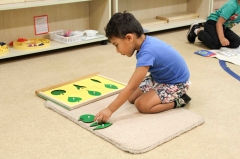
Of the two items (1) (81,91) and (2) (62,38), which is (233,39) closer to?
(2) (62,38)

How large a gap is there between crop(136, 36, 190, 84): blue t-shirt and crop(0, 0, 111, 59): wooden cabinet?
1051 millimetres

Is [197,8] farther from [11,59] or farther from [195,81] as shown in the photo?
[11,59]

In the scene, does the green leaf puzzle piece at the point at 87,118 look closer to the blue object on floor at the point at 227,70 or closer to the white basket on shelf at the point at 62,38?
the blue object on floor at the point at 227,70

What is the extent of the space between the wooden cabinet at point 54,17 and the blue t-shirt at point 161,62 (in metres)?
1.05

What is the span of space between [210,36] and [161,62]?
48.3 inches

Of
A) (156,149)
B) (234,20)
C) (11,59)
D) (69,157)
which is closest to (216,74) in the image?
(234,20)

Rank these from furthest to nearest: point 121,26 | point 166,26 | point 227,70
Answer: point 166,26, point 227,70, point 121,26

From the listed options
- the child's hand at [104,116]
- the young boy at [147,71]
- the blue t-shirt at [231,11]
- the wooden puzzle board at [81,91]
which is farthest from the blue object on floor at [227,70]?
the child's hand at [104,116]

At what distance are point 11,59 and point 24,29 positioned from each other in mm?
297

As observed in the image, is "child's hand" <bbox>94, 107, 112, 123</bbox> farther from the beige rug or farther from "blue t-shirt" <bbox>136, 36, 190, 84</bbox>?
"blue t-shirt" <bbox>136, 36, 190, 84</bbox>

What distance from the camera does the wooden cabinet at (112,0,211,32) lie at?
118 inches

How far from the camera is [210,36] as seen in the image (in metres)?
2.56

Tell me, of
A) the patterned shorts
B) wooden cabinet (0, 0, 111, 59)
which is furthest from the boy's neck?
wooden cabinet (0, 0, 111, 59)

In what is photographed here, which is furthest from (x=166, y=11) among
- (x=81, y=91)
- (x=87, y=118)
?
(x=87, y=118)
